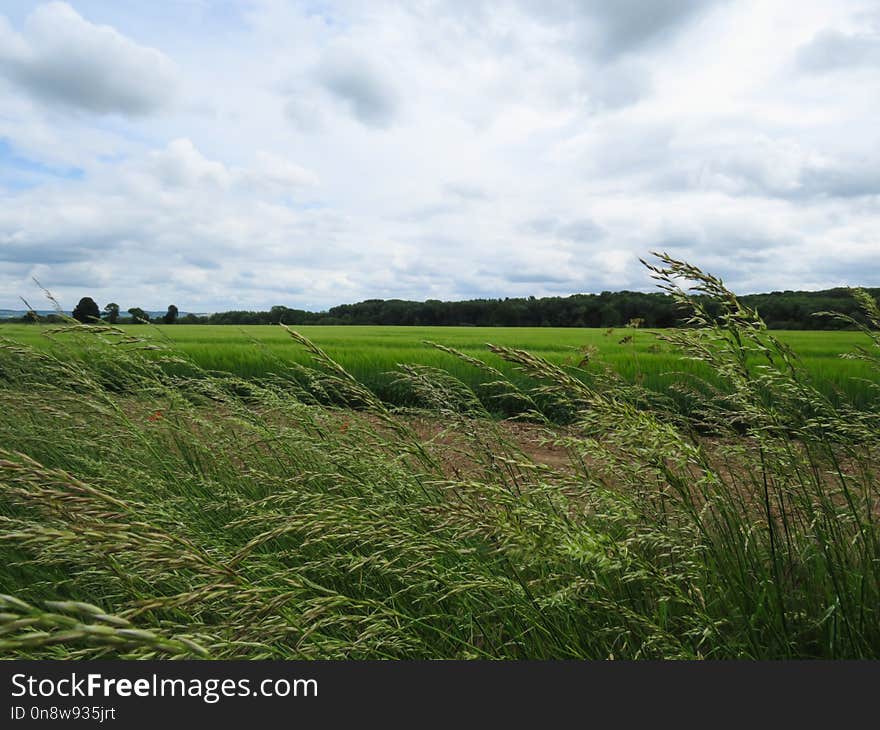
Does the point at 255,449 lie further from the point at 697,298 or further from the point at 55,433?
the point at 697,298

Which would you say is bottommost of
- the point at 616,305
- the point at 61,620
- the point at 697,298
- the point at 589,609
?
the point at 589,609

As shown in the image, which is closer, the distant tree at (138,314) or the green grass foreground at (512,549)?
the green grass foreground at (512,549)

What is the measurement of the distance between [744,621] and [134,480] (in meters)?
2.88

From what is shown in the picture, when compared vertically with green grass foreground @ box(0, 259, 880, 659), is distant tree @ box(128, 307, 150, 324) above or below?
above

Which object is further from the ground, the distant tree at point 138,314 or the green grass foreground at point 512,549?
the distant tree at point 138,314

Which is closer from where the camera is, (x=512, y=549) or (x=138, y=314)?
(x=512, y=549)

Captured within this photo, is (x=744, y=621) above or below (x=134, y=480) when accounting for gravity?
below

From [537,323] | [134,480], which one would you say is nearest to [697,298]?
[134,480]

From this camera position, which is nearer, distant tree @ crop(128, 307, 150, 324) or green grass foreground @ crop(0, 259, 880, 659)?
green grass foreground @ crop(0, 259, 880, 659)

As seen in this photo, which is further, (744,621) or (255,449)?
(255,449)

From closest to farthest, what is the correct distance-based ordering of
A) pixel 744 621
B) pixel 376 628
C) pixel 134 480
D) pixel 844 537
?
pixel 376 628 → pixel 744 621 → pixel 844 537 → pixel 134 480

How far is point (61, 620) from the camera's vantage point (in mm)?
817

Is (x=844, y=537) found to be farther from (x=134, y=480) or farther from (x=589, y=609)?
(x=134, y=480)

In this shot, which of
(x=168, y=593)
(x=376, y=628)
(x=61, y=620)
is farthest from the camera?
(x=168, y=593)
